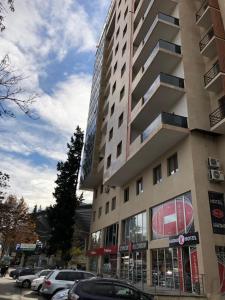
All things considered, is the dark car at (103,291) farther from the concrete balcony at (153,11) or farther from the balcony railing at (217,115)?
the concrete balcony at (153,11)

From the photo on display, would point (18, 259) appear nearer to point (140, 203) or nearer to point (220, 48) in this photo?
point (140, 203)

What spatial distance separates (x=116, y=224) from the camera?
30.3 meters

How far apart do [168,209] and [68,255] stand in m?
23.4

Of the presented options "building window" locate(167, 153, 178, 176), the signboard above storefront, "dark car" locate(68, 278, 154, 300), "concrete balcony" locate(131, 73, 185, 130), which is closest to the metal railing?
"concrete balcony" locate(131, 73, 185, 130)

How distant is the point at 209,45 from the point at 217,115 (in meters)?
5.19

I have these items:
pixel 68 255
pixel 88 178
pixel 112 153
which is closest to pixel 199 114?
pixel 112 153

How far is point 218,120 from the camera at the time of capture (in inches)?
775

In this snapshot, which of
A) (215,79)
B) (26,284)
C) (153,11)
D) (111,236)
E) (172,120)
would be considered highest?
(153,11)

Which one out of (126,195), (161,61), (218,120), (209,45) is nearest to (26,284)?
(126,195)

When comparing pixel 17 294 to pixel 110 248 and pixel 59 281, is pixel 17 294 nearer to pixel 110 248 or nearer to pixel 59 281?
pixel 59 281

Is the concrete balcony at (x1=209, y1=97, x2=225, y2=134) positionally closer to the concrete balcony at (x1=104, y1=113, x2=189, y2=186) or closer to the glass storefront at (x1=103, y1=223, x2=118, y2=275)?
the concrete balcony at (x1=104, y1=113, x2=189, y2=186)

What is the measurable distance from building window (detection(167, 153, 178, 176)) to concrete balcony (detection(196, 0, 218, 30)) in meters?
10.6

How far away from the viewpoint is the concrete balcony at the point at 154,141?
64.5 ft

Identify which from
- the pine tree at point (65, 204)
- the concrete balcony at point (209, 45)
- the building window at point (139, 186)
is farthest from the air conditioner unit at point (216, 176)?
the pine tree at point (65, 204)
